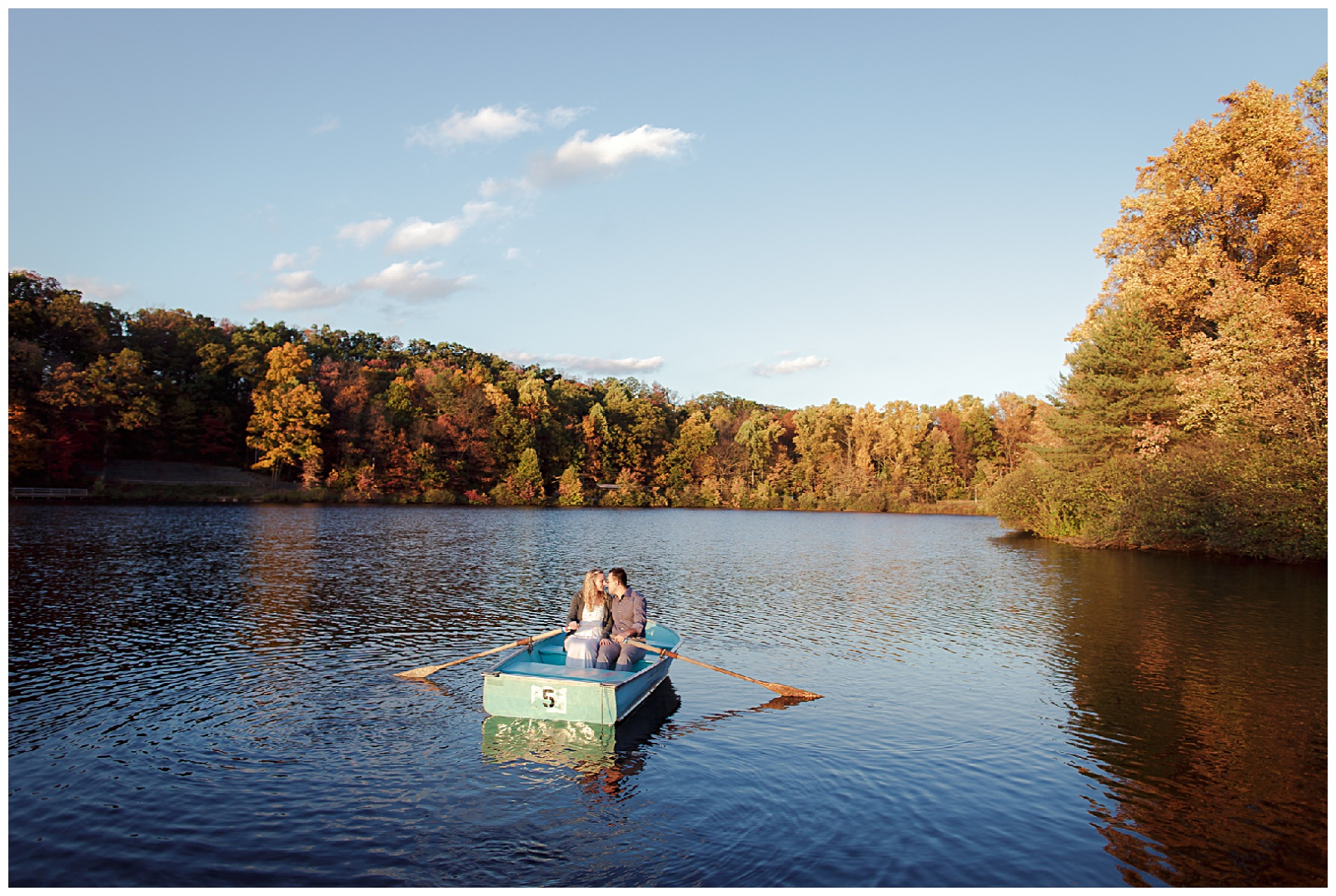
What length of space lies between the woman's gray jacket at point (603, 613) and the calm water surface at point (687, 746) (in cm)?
127

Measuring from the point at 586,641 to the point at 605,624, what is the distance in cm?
50

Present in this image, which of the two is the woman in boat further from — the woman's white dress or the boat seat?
the boat seat

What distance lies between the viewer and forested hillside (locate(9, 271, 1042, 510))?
53562 millimetres

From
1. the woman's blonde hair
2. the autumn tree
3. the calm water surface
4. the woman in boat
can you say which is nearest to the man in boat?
the woman in boat

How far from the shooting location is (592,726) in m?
9.34

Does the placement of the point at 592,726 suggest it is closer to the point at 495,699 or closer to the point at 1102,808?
the point at 495,699

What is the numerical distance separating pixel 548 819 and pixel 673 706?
12.8ft

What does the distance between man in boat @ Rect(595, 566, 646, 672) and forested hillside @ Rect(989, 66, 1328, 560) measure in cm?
2089

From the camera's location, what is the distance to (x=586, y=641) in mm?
10398

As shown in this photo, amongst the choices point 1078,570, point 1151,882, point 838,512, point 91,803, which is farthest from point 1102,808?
point 838,512

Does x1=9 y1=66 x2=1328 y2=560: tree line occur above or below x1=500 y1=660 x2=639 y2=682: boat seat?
above

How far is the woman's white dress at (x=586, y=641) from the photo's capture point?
33.9ft

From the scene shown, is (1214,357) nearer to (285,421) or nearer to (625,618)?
(625,618)

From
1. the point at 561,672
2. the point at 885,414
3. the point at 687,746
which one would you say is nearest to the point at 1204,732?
the point at 687,746
